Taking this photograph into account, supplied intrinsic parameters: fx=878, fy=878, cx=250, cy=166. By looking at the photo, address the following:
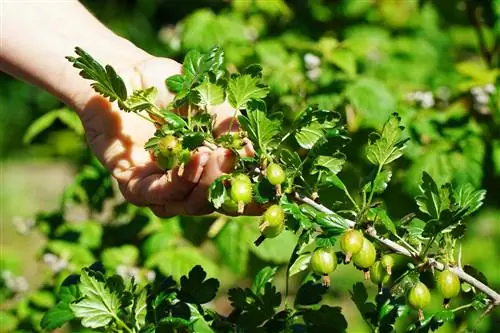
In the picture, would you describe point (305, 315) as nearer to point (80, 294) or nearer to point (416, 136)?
point (80, 294)

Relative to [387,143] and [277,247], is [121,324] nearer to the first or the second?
[387,143]

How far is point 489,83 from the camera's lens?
2547 mm

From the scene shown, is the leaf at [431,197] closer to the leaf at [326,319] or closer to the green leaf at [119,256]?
the leaf at [326,319]

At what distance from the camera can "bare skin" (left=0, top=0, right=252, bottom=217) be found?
157cm

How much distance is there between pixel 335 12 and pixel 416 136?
886 mm

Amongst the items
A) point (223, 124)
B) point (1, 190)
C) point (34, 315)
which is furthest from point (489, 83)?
point (1, 190)

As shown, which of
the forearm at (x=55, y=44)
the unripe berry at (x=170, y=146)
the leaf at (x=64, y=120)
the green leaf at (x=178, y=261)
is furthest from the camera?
the leaf at (x=64, y=120)

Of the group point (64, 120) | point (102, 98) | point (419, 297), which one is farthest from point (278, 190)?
point (64, 120)

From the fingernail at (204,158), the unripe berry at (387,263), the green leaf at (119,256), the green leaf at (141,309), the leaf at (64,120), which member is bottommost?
the green leaf at (119,256)

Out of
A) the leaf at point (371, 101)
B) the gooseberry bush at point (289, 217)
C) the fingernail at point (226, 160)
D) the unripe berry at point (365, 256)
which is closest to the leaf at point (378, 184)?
the gooseberry bush at point (289, 217)

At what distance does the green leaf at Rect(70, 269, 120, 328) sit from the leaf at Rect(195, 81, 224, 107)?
1.17 feet

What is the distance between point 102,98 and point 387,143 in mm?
689

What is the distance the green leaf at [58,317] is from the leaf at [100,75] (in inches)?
15.7

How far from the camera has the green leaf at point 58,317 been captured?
1546 millimetres
